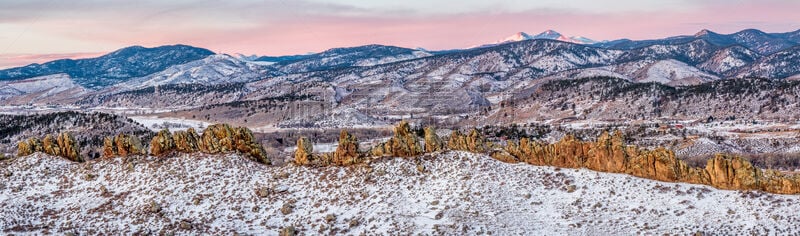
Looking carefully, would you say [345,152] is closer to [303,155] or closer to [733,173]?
[303,155]

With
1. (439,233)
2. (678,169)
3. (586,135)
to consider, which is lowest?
(586,135)

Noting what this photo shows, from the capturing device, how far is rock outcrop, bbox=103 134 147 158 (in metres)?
45.0

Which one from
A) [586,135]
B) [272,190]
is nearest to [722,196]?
[272,190]

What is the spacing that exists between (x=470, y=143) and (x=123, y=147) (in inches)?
1106

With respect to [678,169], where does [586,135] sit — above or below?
below

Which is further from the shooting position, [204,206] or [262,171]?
[262,171]

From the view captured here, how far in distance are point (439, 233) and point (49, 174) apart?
3171 centimetres

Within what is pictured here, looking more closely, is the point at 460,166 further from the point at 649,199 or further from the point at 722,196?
the point at 722,196

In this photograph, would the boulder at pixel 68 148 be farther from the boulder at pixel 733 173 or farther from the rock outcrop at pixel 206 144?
the boulder at pixel 733 173

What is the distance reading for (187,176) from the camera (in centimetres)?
4066

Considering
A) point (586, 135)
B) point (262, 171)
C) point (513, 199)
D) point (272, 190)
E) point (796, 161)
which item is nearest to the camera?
point (513, 199)

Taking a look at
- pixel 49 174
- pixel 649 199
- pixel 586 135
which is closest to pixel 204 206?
pixel 49 174

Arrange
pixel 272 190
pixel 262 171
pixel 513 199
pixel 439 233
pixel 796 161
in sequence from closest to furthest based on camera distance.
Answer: pixel 439 233
pixel 513 199
pixel 272 190
pixel 262 171
pixel 796 161

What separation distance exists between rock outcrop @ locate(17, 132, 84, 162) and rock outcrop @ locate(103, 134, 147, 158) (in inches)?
152
